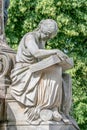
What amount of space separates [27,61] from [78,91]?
1084 cm

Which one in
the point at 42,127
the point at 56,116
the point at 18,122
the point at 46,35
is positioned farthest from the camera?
the point at 46,35

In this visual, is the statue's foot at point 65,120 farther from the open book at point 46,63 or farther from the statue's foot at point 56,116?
the open book at point 46,63

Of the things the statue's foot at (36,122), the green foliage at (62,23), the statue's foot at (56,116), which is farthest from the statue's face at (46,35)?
the green foliage at (62,23)

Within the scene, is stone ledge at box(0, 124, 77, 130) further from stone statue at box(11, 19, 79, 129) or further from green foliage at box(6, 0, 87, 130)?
green foliage at box(6, 0, 87, 130)

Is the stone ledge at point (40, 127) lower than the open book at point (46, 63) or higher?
lower

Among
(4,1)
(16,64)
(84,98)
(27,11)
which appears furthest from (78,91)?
(16,64)

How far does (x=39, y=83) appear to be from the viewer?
849 cm

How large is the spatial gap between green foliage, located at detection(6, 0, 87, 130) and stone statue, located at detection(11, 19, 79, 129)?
1092 cm

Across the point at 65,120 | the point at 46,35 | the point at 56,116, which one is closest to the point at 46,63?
the point at 46,35

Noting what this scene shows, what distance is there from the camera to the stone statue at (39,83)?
841 cm

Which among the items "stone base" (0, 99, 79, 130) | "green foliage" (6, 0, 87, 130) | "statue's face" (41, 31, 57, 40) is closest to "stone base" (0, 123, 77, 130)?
"stone base" (0, 99, 79, 130)

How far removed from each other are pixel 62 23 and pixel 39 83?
11.7 m

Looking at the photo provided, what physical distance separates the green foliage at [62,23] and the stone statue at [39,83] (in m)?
10.9

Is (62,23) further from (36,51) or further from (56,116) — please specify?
(56,116)
